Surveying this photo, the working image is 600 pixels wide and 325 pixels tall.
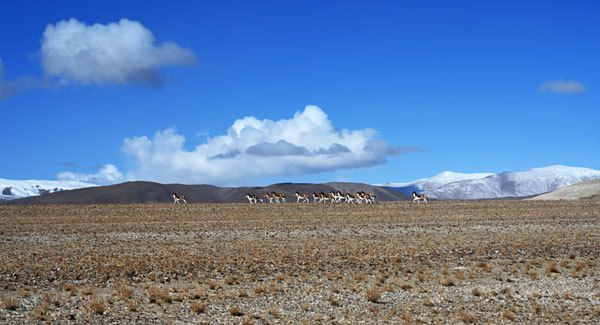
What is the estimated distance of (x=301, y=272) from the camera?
25266mm

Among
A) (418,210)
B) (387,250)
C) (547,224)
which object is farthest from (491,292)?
(418,210)

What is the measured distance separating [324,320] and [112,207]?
53842mm

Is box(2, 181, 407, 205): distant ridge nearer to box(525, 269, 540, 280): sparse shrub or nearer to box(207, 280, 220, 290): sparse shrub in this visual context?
box(525, 269, 540, 280): sparse shrub

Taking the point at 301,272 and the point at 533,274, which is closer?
the point at 533,274

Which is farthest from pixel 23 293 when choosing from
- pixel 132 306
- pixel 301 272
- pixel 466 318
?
pixel 466 318

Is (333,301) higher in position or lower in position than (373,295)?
lower

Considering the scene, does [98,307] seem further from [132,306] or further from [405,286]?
[405,286]

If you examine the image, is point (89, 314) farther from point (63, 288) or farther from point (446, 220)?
point (446, 220)

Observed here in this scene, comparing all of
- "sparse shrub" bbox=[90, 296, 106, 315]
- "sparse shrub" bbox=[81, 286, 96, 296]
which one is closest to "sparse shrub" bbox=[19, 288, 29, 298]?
"sparse shrub" bbox=[81, 286, 96, 296]

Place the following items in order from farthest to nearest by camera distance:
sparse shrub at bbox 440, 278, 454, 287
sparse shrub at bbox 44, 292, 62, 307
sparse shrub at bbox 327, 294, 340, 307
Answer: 1. sparse shrub at bbox 440, 278, 454, 287
2. sparse shrub at bbox 327, 294, 340, 307
3. sparse shrub at bbox 44, 292, 62, 307

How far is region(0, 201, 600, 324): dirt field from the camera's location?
18266 millimetres

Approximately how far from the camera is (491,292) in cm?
2095

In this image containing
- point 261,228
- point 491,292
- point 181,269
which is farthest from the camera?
point 261,228

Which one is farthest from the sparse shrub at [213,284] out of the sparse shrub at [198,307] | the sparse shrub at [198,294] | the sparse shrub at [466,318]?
the sparse shrub at [466,318]
